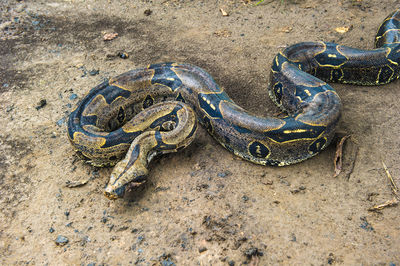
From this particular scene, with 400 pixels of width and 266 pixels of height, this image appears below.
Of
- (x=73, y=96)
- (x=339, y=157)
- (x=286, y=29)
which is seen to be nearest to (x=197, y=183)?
(x=339, y=157)

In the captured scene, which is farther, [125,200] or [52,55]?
[52,55]

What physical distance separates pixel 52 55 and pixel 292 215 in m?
7.45

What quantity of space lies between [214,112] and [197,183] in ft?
4.65

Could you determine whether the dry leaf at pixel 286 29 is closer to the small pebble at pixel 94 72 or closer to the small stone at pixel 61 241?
the small pebble at pixel 94 72

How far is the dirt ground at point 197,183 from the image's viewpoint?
434 centimetres

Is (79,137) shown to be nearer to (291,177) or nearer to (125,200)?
(125,200)

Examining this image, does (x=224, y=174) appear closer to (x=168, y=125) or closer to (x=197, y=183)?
(x=197, y=183)

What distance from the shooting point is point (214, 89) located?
20.1 ft

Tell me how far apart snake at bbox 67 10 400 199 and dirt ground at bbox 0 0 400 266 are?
286 millimetres

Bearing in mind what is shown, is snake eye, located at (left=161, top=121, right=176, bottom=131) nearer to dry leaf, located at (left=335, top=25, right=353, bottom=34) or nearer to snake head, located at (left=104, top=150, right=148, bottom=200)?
snake head, located at (left=104, top=150, right=148, bottom=200)

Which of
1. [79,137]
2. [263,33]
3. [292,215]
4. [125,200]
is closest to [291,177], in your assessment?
[292,215]

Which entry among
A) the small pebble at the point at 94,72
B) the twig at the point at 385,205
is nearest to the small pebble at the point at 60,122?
the small pebble at the point at 94,72

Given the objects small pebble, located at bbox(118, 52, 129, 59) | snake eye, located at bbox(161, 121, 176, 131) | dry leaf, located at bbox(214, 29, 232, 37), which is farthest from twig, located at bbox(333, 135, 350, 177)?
small pebble, located at bbox(118, 52, 129, 59)

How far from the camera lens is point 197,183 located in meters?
5.21
